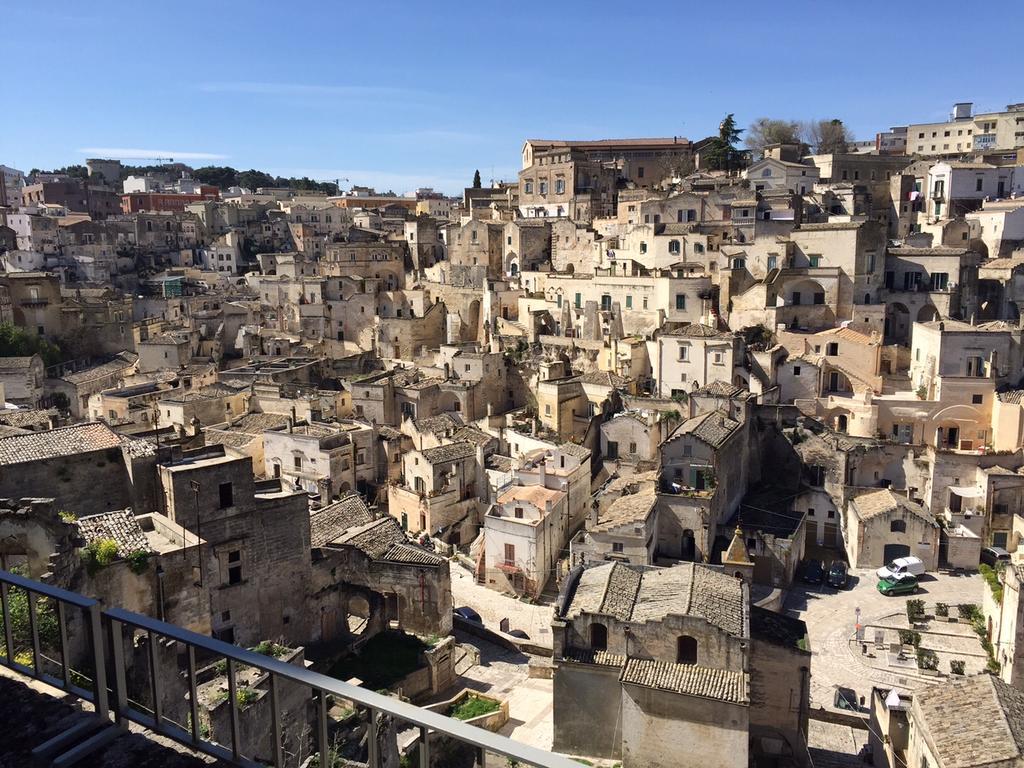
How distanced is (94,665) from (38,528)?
10977 millimetres

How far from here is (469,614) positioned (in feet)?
78.7

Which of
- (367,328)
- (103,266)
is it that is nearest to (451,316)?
(367,328)

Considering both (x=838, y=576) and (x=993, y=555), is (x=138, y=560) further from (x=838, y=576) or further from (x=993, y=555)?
(x=993, y=555)

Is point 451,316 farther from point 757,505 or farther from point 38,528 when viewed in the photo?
point 38,528

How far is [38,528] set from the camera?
13.5 m

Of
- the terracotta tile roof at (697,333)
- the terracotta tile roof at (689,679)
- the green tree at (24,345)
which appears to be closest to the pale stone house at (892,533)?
the terracotta tile roof at (697,333)

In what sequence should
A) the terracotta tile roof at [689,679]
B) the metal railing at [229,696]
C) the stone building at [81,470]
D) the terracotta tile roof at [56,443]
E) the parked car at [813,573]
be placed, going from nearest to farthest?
the metal railing at [229,696] < the terracotta tile roof at [689,679] < the stone building at [81,470] < the terracotta tile roof at [56,443] < the parked car at [813,573]

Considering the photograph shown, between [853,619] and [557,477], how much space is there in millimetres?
10108

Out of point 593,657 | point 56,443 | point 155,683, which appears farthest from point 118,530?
point 155,683

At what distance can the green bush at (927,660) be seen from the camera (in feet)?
68.5

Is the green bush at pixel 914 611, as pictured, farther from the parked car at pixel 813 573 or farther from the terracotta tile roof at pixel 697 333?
the terracotta tile roof at pixel 697 333

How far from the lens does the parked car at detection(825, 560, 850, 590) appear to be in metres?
26.0

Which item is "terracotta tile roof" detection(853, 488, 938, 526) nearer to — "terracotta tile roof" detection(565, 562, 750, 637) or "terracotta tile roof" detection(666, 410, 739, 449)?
"terracotta tile roof" detection(666, 410, 739, 449)

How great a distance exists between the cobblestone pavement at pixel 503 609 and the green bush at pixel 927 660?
9570mm
